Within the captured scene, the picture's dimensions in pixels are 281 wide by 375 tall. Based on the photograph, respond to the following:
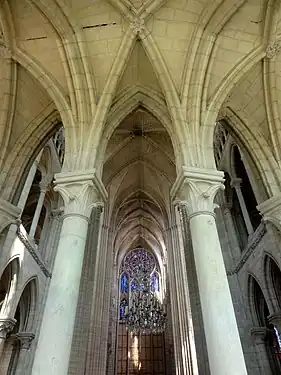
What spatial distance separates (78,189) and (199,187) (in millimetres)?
2256

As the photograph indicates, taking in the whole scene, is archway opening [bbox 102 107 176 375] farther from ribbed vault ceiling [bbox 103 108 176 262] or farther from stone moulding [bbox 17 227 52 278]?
stone moulding [bbox 17 227 52 278]

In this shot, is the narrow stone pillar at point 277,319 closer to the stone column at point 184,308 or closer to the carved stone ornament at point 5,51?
the stone column at point 184,308

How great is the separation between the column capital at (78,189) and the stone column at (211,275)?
5.64 ft

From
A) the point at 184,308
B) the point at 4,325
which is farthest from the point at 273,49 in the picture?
the point at 4,325

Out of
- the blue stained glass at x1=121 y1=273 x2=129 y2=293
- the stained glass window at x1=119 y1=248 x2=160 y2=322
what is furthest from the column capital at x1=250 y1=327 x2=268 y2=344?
the blue stained glass at x1=121 y1=273 x2=129 y2=293

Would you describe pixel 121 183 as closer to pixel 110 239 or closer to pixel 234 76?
pixel 110 239

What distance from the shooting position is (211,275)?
15.9ft

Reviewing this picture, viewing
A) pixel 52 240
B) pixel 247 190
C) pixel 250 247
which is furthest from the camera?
pixel 247 190

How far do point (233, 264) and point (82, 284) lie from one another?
5507mm

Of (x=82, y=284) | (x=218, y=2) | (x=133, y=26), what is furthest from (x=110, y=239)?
(x=218, y=2)

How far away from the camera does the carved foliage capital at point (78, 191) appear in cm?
577

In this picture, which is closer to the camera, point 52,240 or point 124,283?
point 52,240

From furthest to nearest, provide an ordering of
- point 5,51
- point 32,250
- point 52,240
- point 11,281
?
point 52,240, point 32,250, point 11,281, point 5,51

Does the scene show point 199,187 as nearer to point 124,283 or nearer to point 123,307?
point 123,307
